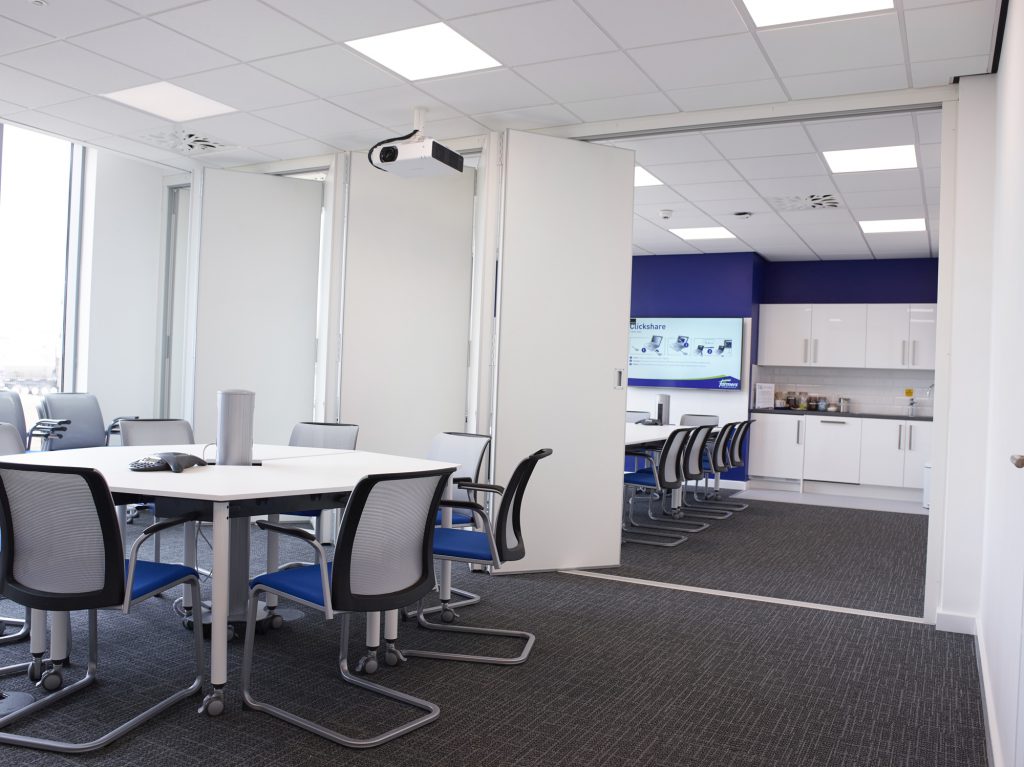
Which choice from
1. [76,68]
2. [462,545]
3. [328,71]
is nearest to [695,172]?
[328,71]

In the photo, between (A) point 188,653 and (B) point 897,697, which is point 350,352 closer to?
(A) point 188,653

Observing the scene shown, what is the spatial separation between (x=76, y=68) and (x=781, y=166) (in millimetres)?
4794

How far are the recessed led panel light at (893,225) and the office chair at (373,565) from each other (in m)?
6.68

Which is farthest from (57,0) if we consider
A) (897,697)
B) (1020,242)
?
(897,697)

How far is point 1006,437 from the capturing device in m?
2.83

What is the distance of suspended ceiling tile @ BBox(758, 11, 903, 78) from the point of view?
379 centimetres

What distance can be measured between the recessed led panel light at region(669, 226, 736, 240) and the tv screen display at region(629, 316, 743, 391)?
4.47 ft

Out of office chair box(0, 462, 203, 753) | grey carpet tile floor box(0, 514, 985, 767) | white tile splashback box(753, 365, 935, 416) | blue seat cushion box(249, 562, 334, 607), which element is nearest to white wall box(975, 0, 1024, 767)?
grey carpet tile floor box(0, 514, 985, 767)

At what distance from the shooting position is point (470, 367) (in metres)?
6.07

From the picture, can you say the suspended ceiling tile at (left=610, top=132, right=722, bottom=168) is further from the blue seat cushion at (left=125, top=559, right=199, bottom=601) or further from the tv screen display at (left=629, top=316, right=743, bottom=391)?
the tv screen display at (left=629, top=316, right=743, bottom=391)

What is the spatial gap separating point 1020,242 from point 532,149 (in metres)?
3.21

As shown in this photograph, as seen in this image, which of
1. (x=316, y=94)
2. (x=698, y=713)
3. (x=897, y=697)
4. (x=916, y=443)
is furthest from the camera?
(x=916, y=443)

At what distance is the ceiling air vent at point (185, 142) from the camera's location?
6121 mm

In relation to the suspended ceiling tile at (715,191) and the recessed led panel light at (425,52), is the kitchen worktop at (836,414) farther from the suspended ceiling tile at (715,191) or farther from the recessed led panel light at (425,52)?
the recessed led panel light at (425,52)
